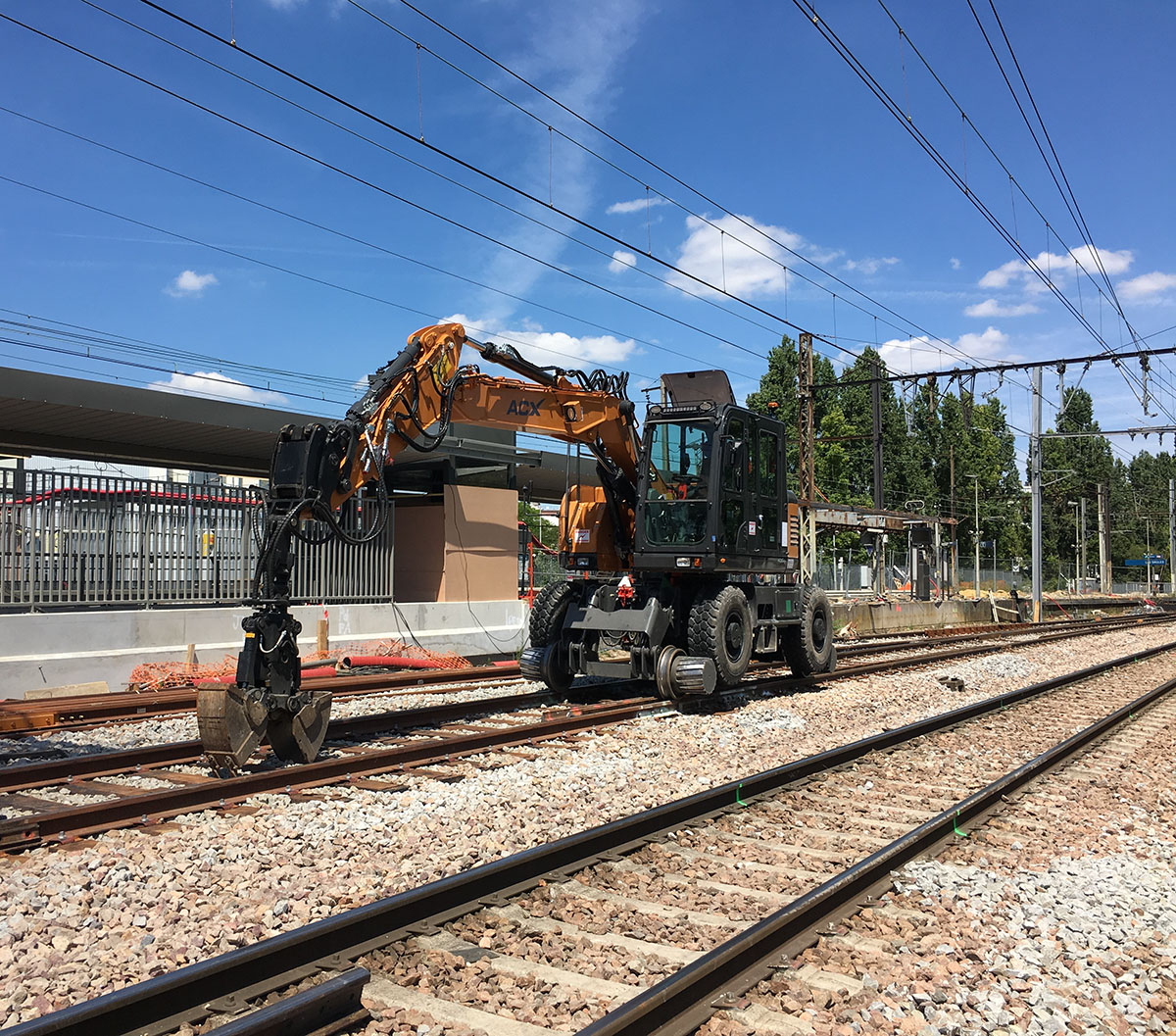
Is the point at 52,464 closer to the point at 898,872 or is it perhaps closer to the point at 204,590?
the point at 204,590

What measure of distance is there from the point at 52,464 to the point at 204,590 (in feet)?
35.4

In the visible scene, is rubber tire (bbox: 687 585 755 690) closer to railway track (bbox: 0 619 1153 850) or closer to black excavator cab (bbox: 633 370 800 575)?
black excavator cab (bbox: 633 370 800 575)

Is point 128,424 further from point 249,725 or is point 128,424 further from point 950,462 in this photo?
point 950,462

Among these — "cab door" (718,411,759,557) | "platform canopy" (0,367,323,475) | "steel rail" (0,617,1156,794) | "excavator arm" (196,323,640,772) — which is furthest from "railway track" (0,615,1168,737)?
"platform canopy" (0,367,323,475)

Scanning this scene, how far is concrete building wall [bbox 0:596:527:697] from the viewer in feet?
41.0

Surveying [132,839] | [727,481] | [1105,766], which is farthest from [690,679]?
[132,839]

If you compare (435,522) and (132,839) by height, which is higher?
(435,522)

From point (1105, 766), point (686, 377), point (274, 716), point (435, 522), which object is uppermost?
point (686, 377)

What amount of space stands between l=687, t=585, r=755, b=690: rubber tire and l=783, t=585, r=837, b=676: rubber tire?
190 centimetres

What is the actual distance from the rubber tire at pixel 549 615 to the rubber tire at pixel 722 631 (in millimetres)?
1713

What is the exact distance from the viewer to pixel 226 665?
14.3 m

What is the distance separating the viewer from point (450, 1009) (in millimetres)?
3816

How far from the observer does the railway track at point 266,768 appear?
6.27 m

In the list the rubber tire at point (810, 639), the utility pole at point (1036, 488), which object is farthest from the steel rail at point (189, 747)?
the utility pole at point (1036, 488)
